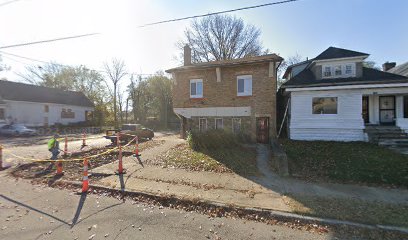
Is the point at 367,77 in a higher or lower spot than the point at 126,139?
higher

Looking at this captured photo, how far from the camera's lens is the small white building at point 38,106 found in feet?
96.3

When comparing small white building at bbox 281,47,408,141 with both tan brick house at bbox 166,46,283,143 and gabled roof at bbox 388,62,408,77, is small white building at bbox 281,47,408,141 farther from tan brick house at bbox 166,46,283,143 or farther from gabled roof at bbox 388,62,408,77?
gabled roof at bbox 388,62,408,77

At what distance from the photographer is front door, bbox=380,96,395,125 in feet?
50.1

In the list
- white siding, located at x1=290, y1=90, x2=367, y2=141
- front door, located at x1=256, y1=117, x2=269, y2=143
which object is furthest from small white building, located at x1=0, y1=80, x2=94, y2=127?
white siding, located at x1=290, y1=90, x2=367, y2=141

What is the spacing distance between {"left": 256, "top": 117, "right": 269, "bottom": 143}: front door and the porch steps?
606 cm

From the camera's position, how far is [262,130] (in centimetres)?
1622

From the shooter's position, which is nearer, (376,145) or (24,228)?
(24,228)

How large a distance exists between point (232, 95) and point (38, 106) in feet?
102

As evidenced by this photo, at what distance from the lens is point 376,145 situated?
1272 cm

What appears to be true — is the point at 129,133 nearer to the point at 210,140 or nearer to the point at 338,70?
the point at 210,140

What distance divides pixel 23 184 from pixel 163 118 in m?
36.6

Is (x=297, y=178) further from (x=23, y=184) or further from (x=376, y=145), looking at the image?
(x=23, y=184)

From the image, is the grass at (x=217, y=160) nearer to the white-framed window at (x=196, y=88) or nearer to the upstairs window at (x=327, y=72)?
the white-framed window at (x=196, y=88)

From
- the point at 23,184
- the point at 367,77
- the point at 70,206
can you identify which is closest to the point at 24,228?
the point at 70,206
